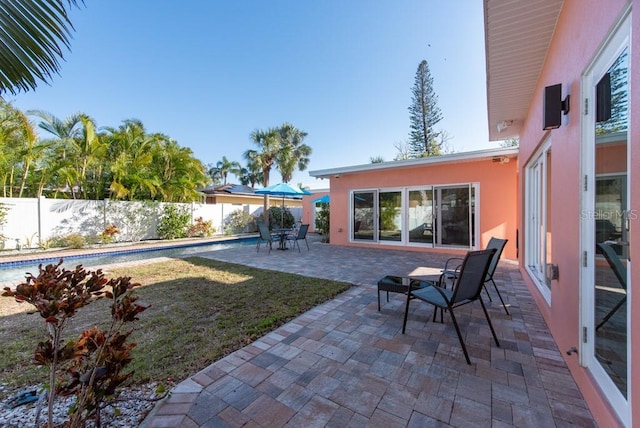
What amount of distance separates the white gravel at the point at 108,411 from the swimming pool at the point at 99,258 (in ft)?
19.3

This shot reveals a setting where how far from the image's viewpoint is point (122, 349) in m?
1.59

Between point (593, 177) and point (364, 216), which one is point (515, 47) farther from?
point (364, 216)

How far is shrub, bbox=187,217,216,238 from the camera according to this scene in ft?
44.2

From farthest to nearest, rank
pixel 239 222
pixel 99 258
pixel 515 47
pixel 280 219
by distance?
pixel 280 219 → pixel 239 222 → pixel 99 258 → pixel 515 47

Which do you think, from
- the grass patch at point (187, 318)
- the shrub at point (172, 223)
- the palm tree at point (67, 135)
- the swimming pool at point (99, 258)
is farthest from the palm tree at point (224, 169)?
the grass patch at point (187, 318)

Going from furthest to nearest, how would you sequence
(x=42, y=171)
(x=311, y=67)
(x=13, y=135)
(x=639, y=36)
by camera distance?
1. (x=311, y=67)
2. (x=42, y=171)
3. (x=13, y=135)
4. (x=639, y=36)

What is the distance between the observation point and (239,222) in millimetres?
15875

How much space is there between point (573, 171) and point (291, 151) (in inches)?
683

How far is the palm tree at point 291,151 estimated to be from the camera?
18.8 m

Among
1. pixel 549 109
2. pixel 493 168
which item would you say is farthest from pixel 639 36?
pixel 493 168

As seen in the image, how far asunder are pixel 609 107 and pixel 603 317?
4.72 ft

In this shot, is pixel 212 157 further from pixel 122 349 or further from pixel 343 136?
pixel 122 349

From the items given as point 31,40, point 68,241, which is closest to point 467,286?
point 31,40

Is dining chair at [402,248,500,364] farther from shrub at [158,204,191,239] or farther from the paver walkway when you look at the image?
shrub at [158,204,191,239]
